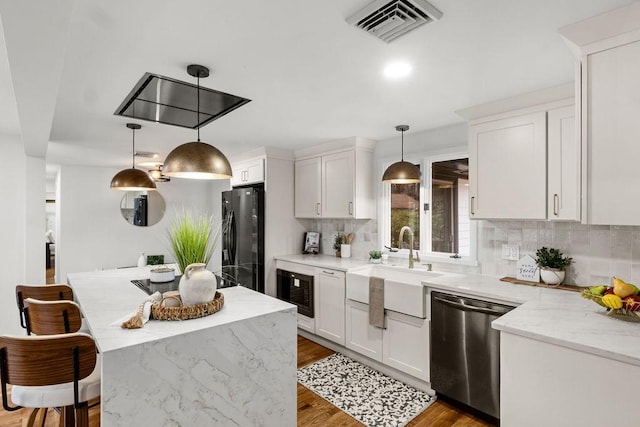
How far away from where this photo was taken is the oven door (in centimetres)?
385

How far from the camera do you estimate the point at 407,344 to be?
2865 mm

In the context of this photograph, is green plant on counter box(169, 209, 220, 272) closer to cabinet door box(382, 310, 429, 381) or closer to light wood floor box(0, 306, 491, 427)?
light wood floor box(0, 306, 491, 427)

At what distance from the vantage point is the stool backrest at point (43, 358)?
55.7 inches

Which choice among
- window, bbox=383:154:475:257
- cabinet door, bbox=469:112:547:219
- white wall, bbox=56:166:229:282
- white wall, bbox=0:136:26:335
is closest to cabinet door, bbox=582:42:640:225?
cabinet door, bbox=469:112:547:219

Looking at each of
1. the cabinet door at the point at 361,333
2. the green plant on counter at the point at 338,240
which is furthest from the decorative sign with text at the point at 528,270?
the green plant on counter at the point at 338,240

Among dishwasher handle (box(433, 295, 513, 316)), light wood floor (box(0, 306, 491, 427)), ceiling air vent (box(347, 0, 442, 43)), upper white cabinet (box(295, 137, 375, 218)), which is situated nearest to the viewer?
ceiling air vent (box(347, 0, 442, 43))

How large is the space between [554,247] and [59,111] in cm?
412

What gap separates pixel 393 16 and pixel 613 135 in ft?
4.00

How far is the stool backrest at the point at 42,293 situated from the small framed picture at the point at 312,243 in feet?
8.83

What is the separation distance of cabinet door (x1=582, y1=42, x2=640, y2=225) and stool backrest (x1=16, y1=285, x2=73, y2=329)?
11.1 feet

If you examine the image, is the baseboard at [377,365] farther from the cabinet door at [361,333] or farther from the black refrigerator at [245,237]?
the black refrigerator at [245,237]

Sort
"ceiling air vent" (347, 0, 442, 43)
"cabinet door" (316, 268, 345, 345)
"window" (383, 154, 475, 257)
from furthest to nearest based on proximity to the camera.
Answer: "cabinet door" (316, 268, 345, 345) < "window" (383, 154, 475, 257) < "ceiling air vent" (347, 0, 442, 43)

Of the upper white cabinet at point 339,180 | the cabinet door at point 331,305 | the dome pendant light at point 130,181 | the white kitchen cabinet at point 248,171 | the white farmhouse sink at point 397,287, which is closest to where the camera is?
the white farmhouse sink at point 397,287

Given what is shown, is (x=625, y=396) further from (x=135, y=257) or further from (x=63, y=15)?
(x=135, y=257)
